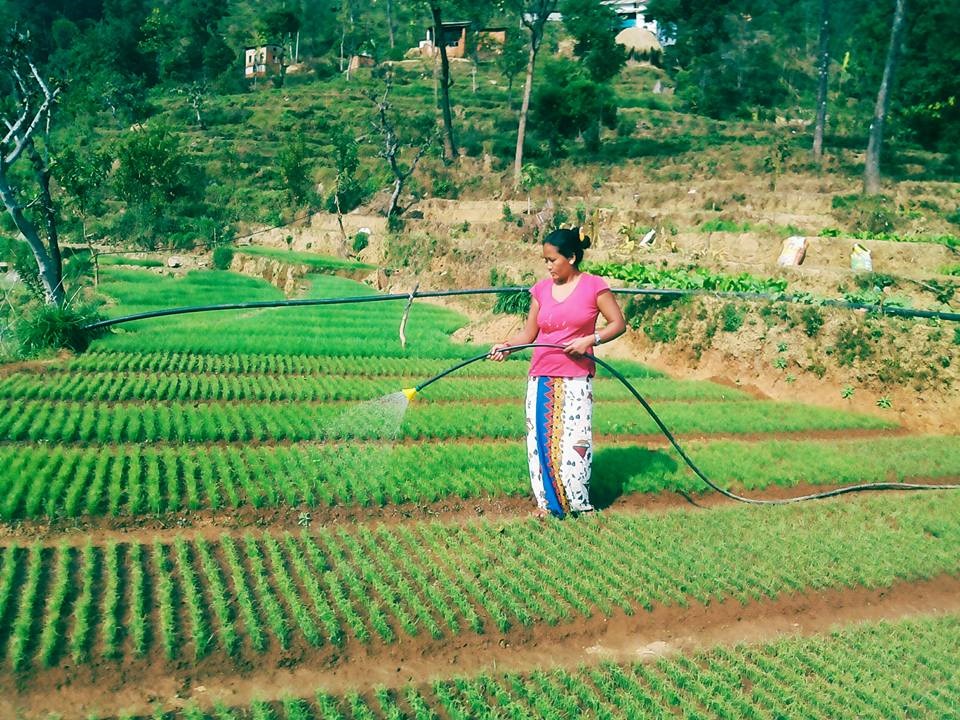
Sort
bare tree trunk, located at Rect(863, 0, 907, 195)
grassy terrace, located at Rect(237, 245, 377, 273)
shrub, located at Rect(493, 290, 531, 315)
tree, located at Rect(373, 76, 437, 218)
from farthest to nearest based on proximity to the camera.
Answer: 1. tree, located at Rect(373, 76, 437, 218)
2. grassy terrace, located at Rect(237, 245, 377, 273)
3. bare tree trunk, located at Rect(863, 0, 907, 195)
4. shrub, located at Rect(493, 290, 531, 315)

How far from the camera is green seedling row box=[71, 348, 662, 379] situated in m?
11.6

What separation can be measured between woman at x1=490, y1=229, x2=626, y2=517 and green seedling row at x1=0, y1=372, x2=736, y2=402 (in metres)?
4.49

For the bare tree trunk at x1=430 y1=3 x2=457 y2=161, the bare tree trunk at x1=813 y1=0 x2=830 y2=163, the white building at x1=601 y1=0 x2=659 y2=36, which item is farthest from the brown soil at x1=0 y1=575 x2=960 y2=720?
the white building at x1=601 y1=0 x2=659 y2=36

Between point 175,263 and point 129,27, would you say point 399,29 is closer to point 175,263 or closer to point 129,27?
point 129,27

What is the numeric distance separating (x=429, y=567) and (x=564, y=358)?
1.93 metres

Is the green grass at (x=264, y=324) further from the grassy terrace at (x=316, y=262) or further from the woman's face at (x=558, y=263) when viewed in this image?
the woman's face at (x=558, y=263)

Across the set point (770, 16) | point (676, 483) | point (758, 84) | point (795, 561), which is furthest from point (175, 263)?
point (770, 16)

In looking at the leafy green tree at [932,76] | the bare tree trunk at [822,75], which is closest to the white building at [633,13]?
the leafy green tree at [932,76]

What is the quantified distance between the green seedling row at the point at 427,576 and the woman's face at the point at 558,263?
204 cm

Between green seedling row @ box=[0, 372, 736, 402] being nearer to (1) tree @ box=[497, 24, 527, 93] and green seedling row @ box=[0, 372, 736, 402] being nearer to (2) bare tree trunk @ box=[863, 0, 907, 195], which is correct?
(2) bare tree trunk @ box=[863, 0, 907, 195]

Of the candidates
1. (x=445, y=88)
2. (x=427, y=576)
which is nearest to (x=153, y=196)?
(x=445, y=88)

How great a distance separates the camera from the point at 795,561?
258 inches

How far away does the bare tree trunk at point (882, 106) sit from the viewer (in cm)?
2462

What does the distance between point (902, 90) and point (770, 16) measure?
29043 millimetres
